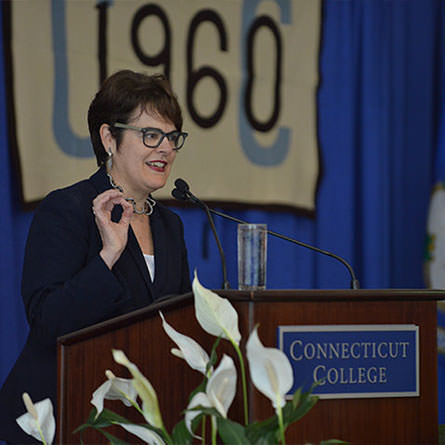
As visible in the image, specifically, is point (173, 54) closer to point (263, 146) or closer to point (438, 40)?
point (263, 146)

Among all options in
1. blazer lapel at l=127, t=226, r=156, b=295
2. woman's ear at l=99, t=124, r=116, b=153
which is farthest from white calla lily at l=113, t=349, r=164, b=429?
woman's ear at l=99, t=124, r=116, b=153

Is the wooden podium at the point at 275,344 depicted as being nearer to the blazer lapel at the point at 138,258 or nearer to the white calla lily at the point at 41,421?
the white calla lily at the point at 41,421

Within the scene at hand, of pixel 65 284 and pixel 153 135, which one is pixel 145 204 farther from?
pixel 65 284

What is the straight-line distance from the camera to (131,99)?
1.99 metres

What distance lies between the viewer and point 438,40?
4.19 metres

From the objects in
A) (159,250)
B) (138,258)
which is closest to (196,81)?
(159,250)

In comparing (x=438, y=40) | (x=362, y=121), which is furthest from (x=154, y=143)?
(x=438, y=40)

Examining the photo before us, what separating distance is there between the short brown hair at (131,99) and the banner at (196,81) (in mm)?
1091

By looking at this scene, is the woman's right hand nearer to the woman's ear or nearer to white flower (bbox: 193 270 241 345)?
the woman's ear

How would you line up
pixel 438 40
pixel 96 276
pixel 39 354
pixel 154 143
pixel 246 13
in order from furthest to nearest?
pixel 438 40
pixel 246 13
pixel 154 143
pixel 39 354
pixel 96 276

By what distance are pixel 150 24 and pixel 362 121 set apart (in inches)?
50.6

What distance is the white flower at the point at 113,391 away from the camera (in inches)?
35.8

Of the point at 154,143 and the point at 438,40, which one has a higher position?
the point at 438,40

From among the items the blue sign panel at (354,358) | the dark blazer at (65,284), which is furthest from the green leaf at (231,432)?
the dark blazer at (65,284)
